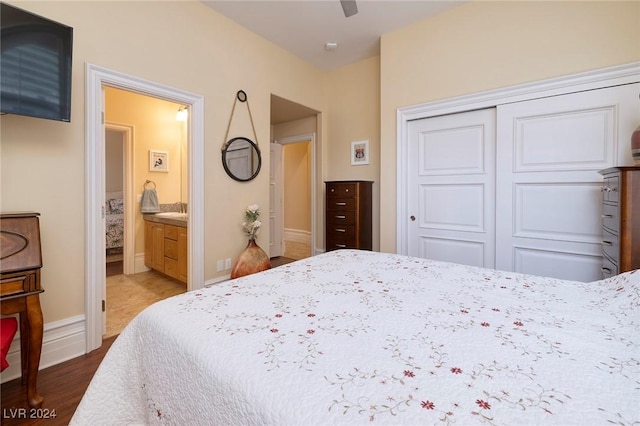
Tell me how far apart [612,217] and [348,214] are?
2298 millimetres

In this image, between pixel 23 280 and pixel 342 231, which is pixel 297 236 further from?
pixel 23 280

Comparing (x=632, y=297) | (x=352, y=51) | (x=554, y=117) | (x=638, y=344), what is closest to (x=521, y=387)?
(x=638, y=344)

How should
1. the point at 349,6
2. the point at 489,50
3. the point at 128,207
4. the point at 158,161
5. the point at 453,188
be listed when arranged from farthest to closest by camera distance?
1. the point at 158,161
2. the point at 128,207
3. the point at 453,188
4. the point at 489,50
5. the point at 349,6

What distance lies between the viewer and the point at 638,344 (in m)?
0.75

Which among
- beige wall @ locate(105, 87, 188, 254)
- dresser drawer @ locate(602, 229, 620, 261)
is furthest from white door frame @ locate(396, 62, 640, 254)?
beige wall @ locate(105, 87, 188, 254)

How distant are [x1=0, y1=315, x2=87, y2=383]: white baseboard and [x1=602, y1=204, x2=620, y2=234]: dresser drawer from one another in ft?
11.6

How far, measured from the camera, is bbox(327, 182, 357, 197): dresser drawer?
3512 millimetres

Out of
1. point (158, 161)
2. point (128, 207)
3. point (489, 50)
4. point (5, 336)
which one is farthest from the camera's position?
point (158, 161)

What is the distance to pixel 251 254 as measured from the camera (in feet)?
10.0

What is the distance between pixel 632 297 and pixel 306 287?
44.7 inches

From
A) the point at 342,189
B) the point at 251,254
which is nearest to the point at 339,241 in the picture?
the point at 342,189

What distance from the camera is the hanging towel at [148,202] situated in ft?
12.9

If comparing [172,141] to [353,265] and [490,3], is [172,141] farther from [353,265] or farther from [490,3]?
[490,3]

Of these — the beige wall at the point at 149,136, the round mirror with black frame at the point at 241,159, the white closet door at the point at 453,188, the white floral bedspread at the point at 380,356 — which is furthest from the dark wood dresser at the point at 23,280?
the white closet door at the point at 453,188
